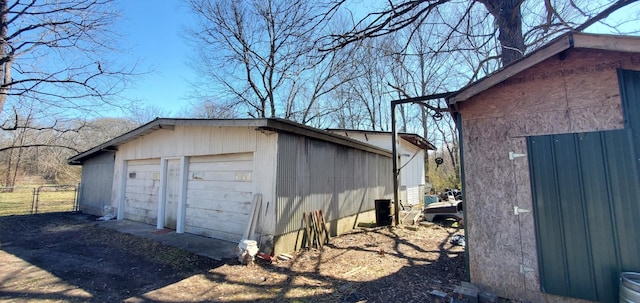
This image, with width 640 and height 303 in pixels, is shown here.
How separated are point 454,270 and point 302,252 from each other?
9.52ft

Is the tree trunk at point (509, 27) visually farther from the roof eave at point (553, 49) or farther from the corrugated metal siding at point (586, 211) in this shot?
the corrugated metal siding at point (586, 211)

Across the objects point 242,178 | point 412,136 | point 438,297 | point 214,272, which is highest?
point 412,136

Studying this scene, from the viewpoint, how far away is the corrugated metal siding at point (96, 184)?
35.5 feet

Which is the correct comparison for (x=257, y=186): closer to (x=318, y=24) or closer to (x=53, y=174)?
(x=318, y=24)

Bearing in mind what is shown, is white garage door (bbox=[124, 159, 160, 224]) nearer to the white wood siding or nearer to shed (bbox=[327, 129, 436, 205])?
the white wood siding

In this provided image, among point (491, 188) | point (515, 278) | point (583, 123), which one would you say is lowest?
point (515, 278)

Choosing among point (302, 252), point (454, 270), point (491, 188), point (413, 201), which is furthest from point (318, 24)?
point (413, 201)

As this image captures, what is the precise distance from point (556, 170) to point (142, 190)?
10407mm

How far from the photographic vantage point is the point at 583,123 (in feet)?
10.5

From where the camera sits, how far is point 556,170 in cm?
329

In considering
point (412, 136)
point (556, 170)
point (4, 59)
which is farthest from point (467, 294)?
point (412, 136)

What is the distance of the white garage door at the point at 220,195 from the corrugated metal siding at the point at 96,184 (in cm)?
550

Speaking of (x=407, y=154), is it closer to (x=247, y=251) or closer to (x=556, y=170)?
(x=247, y=251)

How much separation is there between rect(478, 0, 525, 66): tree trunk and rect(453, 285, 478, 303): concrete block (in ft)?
13.5
